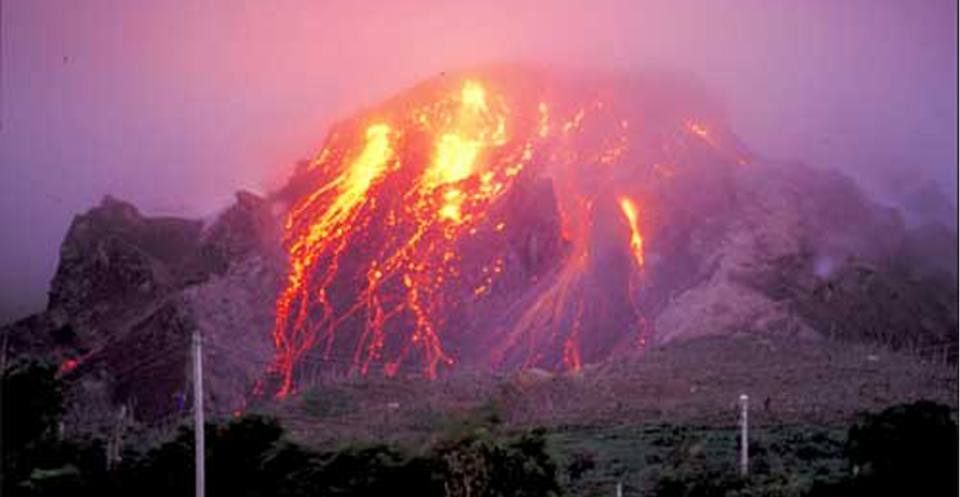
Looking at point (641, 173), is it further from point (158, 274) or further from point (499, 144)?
point (158, 274)

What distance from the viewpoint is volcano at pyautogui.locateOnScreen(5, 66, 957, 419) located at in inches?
Answer: 3314

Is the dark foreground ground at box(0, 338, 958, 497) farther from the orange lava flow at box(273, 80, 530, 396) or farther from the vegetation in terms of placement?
the orange lava flow at box(273, 80, 530, 396)

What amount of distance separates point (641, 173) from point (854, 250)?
67.2 feet

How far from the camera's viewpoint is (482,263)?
327 feet

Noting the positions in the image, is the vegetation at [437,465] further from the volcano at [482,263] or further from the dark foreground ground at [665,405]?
the volcano at [482,263]

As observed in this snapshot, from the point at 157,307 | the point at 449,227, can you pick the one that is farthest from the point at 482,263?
the point at 157,307

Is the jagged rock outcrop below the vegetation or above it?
above

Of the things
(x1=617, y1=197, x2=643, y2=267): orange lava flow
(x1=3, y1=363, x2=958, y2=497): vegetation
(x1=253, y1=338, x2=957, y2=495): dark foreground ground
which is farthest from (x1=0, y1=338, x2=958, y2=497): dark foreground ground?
(x1=617, y1=197, x2=643, y2=267): orange lava flow

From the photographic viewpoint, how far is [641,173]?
111m

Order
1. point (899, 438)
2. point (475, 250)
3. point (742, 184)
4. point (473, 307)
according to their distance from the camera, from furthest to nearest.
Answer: point (742, 184)
point (475, 250)
point (473, 307)
point (899, 438)

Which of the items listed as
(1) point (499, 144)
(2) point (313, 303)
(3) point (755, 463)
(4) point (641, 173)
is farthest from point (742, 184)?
(3) point (755, 463)

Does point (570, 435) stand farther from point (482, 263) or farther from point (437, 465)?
point (482, 263)

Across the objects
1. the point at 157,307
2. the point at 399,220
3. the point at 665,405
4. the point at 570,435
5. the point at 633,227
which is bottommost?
the point at 570,435

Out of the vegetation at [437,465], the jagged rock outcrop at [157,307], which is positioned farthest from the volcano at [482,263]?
the vegetation at [437,465]
